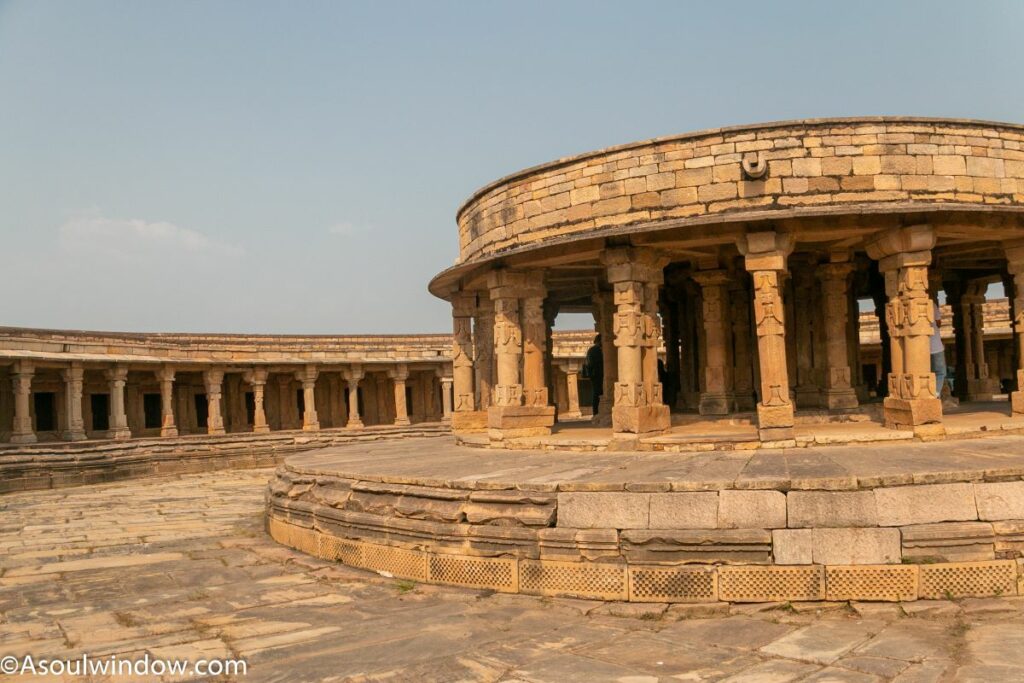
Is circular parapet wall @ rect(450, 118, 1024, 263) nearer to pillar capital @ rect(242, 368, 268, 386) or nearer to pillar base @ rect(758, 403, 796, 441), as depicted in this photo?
pillar base @ rect(758, 403, 796, 441)

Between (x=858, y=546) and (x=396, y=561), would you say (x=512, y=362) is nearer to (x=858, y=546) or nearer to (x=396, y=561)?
(x=396, y=561)

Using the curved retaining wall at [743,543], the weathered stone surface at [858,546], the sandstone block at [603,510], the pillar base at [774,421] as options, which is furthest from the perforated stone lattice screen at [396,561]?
the pillar base at [774,421]

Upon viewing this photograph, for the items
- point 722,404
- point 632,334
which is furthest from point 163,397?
point 632,334

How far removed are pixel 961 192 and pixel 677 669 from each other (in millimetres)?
7492

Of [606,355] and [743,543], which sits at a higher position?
[606,355]

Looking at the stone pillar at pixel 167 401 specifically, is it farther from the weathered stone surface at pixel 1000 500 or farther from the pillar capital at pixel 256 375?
the weathered stone surface at pixel 1000 500

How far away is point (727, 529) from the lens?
21.4ft

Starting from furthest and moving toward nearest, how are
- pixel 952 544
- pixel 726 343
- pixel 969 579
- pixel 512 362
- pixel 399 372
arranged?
pixel 399 372
pixel 726 343
pixel 512 362
pixel 952 544
pixel 969 579

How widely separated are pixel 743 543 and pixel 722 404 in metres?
6.52

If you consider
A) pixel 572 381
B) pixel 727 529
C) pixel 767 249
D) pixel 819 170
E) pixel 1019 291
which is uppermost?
pixel 819 170

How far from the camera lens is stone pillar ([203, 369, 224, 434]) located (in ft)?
84.0

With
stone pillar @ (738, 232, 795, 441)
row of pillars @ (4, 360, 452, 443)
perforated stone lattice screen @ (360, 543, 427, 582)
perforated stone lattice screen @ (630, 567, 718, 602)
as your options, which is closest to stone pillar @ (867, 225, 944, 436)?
stone pillar @ (738, 232, 795, 441)

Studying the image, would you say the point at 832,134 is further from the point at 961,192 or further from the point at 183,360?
the point at 183,360

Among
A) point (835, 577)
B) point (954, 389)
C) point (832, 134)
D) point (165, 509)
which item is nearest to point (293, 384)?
point (165, 509)
